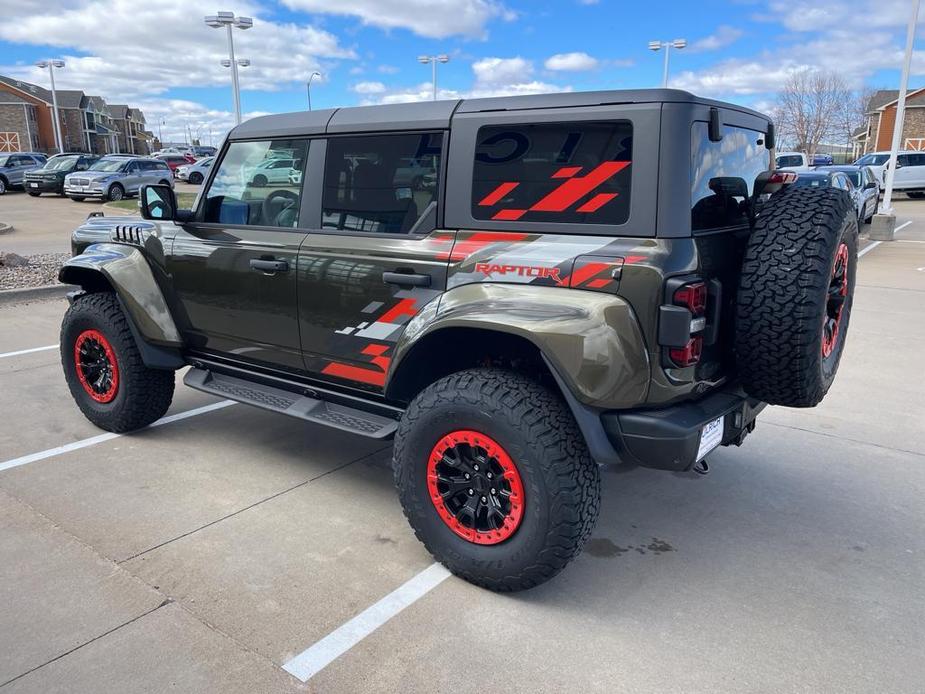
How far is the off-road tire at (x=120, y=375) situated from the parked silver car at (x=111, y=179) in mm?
21100

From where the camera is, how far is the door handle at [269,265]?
350 cm

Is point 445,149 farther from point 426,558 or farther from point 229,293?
point 426,558

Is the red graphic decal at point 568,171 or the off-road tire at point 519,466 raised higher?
the red graphic decal at point 568,171

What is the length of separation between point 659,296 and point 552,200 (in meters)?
0.59

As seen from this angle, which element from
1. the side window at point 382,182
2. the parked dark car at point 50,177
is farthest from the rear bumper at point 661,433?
the parked dark car at point 50,177

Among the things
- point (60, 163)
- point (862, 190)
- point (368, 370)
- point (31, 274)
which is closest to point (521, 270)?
point (368, 370)

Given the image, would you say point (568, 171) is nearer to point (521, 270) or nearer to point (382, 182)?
point (521, 270)

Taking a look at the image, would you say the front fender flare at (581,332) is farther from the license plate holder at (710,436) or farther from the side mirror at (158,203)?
the side mirror at (158,203)

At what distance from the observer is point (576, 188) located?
269 centimetres

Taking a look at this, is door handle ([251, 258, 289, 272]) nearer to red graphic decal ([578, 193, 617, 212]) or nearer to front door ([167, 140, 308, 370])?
front door ([167, 140, 308, 370])

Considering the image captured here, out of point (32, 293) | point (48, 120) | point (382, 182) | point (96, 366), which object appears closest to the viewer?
point (382, 182)

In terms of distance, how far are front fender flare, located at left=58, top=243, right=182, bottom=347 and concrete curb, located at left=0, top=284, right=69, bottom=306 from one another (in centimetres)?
479

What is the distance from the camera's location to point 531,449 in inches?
103

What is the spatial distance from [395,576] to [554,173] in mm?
1774
